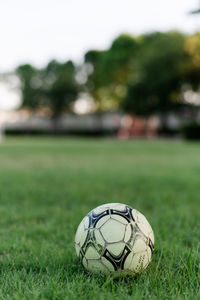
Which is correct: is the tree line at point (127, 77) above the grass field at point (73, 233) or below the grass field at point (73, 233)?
above

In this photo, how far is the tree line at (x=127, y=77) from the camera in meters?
27.1

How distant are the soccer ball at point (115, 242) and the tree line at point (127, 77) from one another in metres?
25.2

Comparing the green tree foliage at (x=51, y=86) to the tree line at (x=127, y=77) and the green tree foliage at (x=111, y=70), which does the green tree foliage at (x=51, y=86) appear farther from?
the green tree foliage at (x=111, y=70)

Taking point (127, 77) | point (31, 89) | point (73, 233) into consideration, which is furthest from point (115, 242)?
point (31, 89)

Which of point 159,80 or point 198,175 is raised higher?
A: point 159,80

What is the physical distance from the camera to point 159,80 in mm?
27422

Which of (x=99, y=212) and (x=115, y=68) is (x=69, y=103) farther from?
(x=99, y=212)

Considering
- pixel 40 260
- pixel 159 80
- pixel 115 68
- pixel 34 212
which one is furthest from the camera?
pixel 115 68

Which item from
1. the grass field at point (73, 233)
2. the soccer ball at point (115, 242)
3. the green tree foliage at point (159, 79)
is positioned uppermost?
the green tree foliage at point (159, 79)

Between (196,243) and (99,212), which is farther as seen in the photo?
(196,243)

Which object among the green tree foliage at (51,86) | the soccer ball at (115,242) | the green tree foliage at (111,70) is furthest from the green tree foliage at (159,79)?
the soccer ball at (115,242)

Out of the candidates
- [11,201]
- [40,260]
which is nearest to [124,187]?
[11,201]

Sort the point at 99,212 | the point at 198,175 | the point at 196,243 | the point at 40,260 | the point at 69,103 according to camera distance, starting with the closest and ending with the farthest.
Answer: the point at 99,212, the point at 40,260, the point at 196,243, the point at 198,175, the point at 69,103

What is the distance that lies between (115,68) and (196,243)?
37.1 metres
